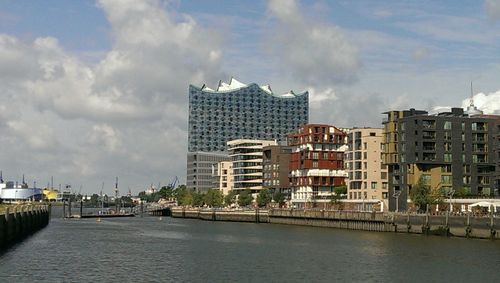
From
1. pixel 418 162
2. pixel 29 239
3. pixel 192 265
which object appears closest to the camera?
pixel 192 265

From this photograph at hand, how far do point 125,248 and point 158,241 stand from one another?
17572 millimetres

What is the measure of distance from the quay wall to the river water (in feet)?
8.29

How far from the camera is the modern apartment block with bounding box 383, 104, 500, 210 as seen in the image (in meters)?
184

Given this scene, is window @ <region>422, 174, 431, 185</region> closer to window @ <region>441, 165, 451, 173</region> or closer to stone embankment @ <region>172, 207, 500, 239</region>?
window @ <region>441, 165, 451, 173</region>

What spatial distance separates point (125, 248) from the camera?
110 meters

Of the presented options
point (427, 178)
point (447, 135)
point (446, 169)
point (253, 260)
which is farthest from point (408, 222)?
point (253, 260)

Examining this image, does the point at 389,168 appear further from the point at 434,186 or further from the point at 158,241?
the point at 158,241

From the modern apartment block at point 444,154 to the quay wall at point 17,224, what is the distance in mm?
86949

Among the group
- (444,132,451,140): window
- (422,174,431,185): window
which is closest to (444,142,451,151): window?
(444,132,451,140): window

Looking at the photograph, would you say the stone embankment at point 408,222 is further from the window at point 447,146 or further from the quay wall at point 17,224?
the quay wall at point 17,224

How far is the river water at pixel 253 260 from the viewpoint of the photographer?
74.8 m

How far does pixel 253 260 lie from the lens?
299 feet

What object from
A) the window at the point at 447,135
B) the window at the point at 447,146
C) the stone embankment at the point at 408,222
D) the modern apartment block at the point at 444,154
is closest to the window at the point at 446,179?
the modern apartment block at the point at 444,154

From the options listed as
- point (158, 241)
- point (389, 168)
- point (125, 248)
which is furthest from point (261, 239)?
point (389, 168)
